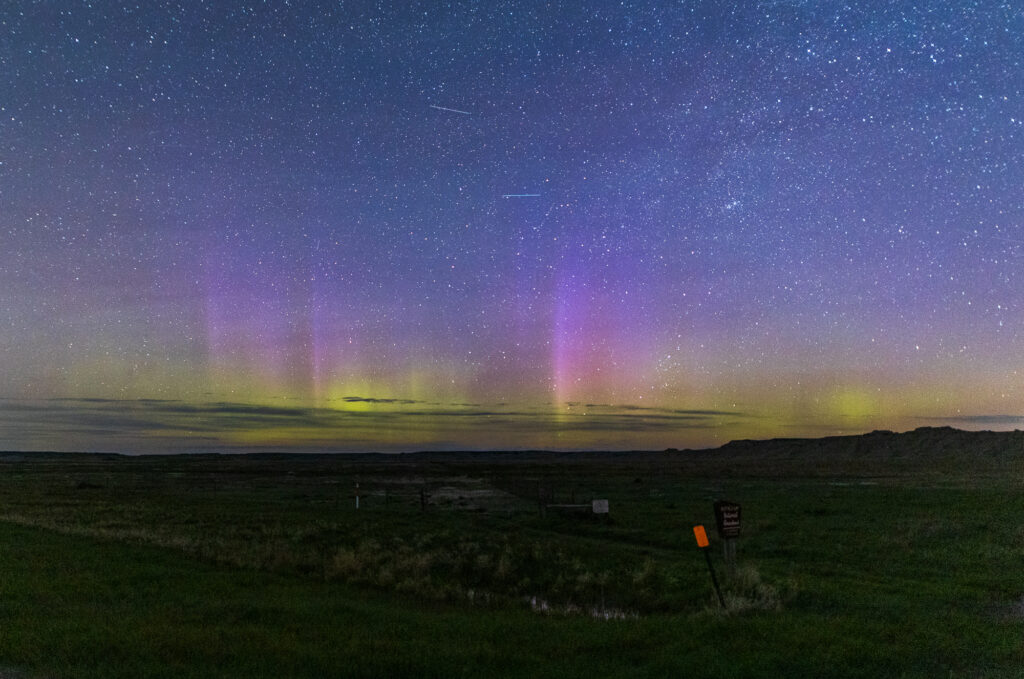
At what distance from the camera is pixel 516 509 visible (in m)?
40.4

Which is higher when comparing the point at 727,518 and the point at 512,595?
the point at 727,518

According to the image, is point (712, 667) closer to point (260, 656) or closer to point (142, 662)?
point (260, 656)

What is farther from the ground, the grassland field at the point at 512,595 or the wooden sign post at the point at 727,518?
the wooden sign post at the point at 727,518

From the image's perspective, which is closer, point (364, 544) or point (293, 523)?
point (364, 544)

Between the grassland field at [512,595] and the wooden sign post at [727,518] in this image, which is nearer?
the grassland field at [512,595]

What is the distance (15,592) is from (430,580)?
9.97m

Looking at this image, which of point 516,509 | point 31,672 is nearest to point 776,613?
point 31,672

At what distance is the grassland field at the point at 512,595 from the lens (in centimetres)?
1012

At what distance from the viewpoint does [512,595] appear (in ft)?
61.0

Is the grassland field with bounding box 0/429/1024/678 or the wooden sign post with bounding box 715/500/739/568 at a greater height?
the wooden sign post with bounding box 715/500/739/568

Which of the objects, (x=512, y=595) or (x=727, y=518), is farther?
(x=512, y=595)

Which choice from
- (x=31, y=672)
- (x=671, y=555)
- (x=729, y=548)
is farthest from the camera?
(x=671, y=555)

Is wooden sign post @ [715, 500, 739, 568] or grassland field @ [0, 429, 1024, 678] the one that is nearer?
grassland field @ [0, 429, 1024, 678]

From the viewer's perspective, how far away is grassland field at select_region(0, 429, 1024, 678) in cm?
1012
